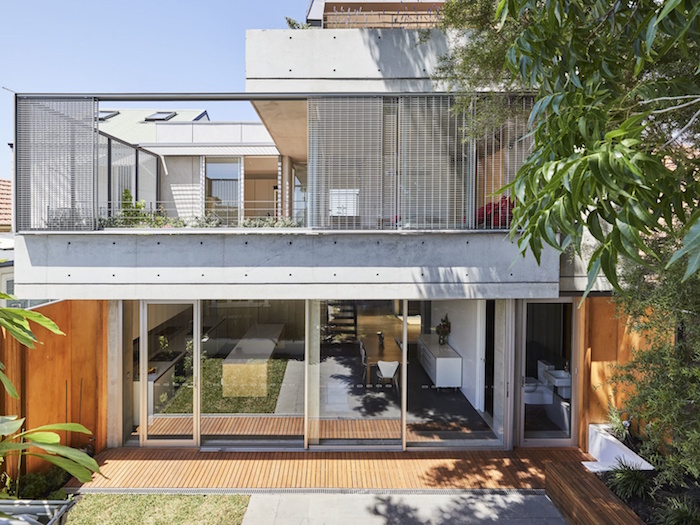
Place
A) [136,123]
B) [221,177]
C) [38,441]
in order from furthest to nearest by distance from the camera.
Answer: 1. [136,123]
2. [221,177]
3. [38,441]

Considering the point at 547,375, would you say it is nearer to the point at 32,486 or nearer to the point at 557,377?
the point at 557,377

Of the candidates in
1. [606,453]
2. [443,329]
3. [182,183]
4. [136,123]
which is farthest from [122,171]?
[606,453]

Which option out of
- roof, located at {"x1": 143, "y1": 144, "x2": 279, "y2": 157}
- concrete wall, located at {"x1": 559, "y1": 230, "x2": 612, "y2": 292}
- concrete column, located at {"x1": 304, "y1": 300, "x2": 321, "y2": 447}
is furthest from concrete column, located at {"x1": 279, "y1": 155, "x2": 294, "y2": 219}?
concrete wall, located at {"x1": 559, "y1": 230, "x2": 612, "y2": 292}

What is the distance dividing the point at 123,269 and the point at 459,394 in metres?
7.04

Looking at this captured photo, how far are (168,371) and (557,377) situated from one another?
8.02 meters

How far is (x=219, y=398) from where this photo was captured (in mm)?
8562

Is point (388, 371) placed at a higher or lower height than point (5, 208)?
lower

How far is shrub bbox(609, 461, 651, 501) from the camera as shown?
6.07 meters

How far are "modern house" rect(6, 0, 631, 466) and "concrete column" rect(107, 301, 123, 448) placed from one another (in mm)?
31

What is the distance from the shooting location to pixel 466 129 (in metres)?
6.88

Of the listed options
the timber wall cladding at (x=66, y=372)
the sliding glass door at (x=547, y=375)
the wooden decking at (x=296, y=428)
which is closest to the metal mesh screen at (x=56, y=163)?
the timber wall cladding at (x=66, y=372)

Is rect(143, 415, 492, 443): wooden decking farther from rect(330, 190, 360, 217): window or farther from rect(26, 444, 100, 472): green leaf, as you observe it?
rect(26, 444, 100, 472): green leaf

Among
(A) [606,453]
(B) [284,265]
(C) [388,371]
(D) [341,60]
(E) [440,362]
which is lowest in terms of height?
(A) [606,453]

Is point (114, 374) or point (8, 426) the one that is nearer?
point (8, 426)
